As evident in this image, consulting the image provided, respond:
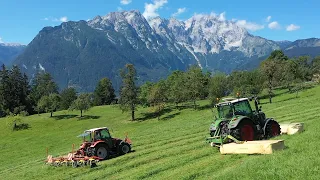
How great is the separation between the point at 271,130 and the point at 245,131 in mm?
1731

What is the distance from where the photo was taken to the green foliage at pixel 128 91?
253 feet

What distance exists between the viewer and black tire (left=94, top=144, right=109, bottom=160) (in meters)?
24.8

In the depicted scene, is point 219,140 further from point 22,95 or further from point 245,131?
point 22,95

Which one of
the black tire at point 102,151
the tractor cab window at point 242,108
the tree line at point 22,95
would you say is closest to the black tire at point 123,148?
the black tire at point 102,151

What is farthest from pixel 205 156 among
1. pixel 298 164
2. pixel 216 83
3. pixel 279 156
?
pixel 216 83

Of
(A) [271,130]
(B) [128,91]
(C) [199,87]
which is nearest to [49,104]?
(B) [128,91]

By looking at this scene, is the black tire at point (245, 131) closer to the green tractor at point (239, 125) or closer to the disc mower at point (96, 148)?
the green tractor at point (239, 125)

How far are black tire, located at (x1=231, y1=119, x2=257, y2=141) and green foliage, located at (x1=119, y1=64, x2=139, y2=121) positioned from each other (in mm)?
58448

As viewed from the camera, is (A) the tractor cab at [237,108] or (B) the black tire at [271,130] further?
(A) the tractor cab at [237,108]

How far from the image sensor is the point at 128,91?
77.7 meters

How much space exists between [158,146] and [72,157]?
20.4ft

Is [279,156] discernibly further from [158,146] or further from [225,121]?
[158,146]

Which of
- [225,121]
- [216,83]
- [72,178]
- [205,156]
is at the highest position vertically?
[216,83]

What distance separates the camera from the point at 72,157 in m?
24.3
